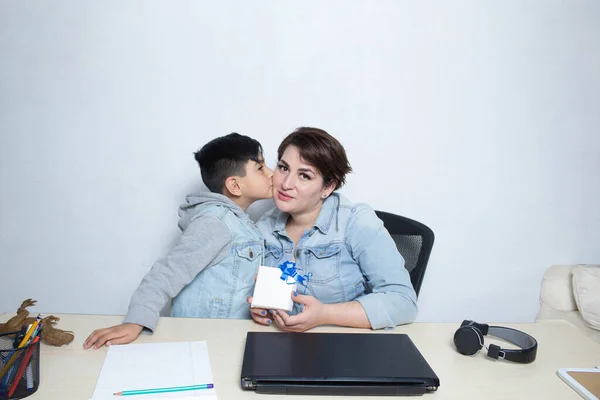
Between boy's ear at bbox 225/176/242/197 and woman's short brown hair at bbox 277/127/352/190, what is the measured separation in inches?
8.5

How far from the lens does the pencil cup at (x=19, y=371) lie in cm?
98

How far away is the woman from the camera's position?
1.61m

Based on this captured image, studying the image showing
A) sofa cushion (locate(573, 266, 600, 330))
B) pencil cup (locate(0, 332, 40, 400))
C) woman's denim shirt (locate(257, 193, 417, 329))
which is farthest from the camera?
sofa cushion (locate(573, 266, 600, 330))

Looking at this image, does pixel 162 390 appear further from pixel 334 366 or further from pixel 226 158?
pixel 226 158

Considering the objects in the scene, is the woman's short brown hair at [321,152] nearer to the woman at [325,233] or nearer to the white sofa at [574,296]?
the woman at [325,233]

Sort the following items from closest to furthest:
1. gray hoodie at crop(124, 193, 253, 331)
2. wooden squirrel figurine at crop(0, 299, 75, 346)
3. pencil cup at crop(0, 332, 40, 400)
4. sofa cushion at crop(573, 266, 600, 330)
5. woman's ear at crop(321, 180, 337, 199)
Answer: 1. pencil cup at crop(0, 332, 40, 400)
2. wooden squirrel figurine at crop(0, 299, 75, 346)
3. gray hoodie at crop(124, 193, 253, 331)
4. woman's ear at crop(321, 180, 337, 199)
5. sofa cushion at crop(573, 266, 600, 330)

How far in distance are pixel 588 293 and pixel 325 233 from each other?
1.28m

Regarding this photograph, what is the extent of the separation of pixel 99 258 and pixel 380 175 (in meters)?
1.29

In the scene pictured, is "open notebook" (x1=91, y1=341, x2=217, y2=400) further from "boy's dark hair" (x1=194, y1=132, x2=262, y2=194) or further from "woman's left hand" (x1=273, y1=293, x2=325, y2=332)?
"boy's dark hair" (x1=194, y1=132, x2=262, y2=194)

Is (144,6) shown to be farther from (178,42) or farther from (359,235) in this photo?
(359,235)

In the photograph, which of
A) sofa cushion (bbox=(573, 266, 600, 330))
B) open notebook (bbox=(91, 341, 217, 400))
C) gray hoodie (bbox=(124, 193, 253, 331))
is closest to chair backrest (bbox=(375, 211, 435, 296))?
gray hoodie (bbox=(124, 193, 253, 331))

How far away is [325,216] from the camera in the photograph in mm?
1706

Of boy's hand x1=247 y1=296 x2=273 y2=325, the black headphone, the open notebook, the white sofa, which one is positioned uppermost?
the black headphone

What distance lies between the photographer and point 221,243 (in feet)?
4.92
